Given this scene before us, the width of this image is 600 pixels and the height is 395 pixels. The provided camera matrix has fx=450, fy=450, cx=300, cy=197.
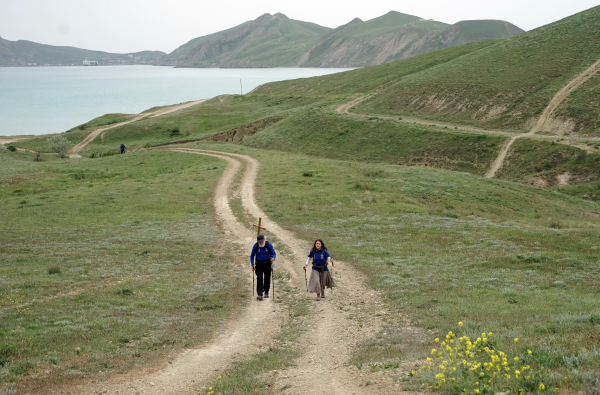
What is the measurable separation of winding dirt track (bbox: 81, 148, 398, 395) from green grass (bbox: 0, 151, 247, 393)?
0.72 meters

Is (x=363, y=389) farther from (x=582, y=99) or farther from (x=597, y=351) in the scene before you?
(x=582, y=99)

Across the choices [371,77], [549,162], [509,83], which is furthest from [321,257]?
[371,77]

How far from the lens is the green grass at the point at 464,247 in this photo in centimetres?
1042

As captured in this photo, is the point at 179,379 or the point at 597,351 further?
the point at 179,379

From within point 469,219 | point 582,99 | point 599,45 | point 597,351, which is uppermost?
Result: point 599,45

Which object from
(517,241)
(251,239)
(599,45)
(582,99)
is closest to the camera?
(517,241)

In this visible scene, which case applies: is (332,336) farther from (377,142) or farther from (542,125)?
(542,125)

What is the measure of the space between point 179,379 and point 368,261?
39.0ft

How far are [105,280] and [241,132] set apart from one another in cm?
6524

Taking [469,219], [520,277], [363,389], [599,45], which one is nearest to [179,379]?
Answer: [363,389]

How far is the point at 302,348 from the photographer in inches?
452

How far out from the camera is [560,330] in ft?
31.9

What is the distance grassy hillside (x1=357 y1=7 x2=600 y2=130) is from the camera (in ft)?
203

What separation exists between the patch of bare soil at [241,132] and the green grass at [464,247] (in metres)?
33.0
